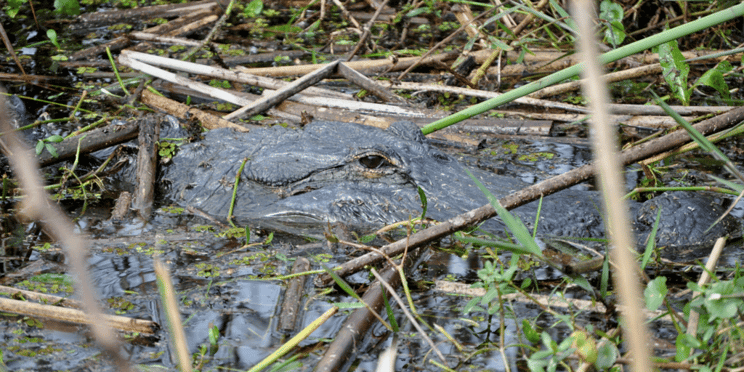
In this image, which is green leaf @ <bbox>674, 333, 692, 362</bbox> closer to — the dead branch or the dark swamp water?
the dark swamp water

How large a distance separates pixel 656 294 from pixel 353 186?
1837 millimetres

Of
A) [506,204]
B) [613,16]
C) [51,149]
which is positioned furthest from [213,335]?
[613,16]

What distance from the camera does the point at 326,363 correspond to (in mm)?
2172

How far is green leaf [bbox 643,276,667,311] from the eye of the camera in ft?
6.87

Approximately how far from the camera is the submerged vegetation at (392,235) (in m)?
2.26

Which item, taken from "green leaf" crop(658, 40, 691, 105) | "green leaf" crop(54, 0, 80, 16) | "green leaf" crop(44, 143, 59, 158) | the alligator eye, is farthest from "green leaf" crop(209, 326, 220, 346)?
"green leaf" crop(54, 0, 80, 16)

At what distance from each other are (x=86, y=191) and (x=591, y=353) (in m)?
3.33

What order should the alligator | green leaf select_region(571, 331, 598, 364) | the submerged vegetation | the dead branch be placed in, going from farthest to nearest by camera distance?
the alligator, the dead branch, the submerged vegetation, green leaf select_region(571, 331, 598, 364)

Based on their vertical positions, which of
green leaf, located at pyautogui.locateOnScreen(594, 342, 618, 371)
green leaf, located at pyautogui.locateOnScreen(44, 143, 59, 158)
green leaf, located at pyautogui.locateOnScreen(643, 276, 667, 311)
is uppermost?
green leaf, located at pyautogui.locateOnScreen(643, 276, 667, 311)

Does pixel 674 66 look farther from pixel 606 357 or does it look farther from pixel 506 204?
pixel 606 357

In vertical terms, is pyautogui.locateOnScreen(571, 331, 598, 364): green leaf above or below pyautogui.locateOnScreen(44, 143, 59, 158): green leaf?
above

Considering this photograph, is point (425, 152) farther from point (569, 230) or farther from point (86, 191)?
point (86, 191)

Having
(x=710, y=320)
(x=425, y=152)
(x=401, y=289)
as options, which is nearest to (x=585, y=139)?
(x=425, y=152)

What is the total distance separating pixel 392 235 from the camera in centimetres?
351
